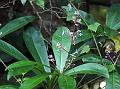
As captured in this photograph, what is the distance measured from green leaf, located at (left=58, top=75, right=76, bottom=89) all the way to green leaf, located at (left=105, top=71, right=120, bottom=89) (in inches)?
5.6

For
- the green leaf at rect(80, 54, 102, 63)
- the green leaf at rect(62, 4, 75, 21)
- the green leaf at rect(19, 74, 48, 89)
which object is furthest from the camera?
the green leaf at rect(62, 4, 75, 21)

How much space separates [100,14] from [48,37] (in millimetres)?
1323

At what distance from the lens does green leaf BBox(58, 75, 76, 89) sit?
1.24 m

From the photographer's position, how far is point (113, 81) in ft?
4.38

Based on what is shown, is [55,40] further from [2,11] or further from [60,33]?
[2,11]

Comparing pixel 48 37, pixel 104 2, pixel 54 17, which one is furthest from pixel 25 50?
pixel 104 2

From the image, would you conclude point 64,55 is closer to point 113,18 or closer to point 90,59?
point 90,59

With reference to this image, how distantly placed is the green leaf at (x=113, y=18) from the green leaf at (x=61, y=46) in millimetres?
222

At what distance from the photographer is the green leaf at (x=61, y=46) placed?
4.76ft

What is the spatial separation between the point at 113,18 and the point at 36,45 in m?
0.38

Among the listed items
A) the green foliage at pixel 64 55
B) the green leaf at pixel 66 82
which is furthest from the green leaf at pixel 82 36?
the green leaf at pixel 66 82

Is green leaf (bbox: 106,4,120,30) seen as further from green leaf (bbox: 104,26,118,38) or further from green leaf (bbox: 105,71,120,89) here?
green leaf (bbox: 105,71,120,89)

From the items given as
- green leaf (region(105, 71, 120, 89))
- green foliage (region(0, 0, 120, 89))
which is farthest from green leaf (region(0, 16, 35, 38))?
green leaf (region(105, 71, 120, 89))

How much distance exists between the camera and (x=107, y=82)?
133cm
